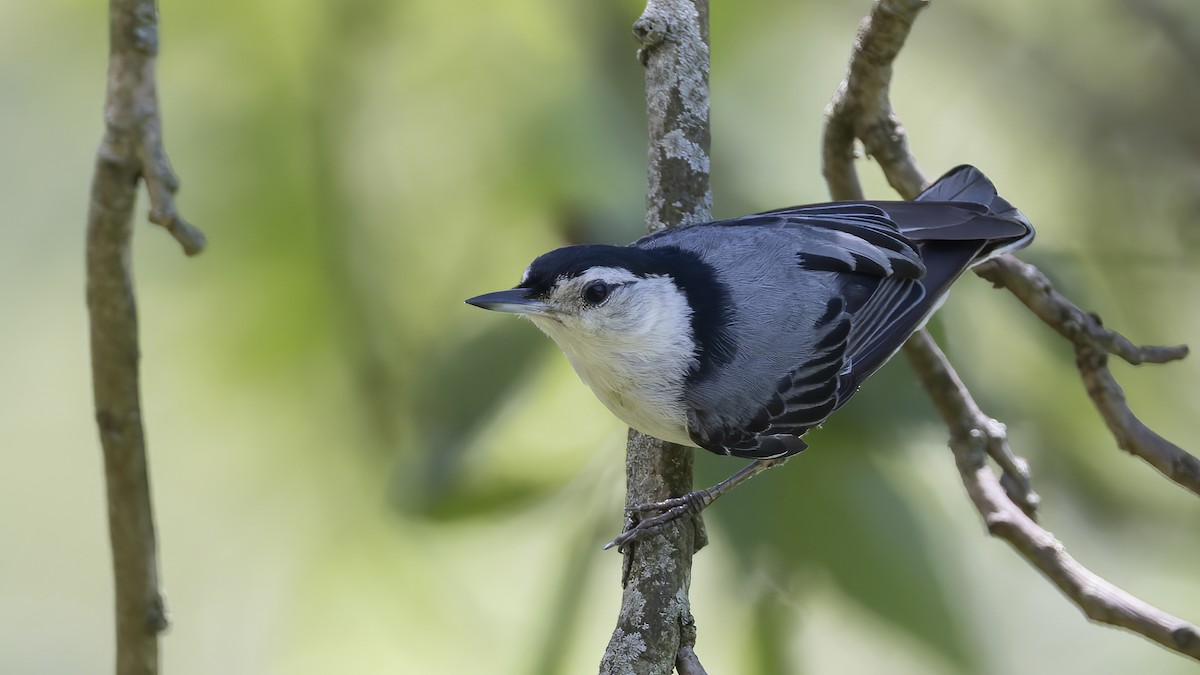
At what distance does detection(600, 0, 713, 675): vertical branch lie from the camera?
0.94 metres

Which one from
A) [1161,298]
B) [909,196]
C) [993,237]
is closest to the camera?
[993,237]

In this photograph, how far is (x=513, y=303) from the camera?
3.18 ft

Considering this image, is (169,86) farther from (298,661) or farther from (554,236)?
(298,661)

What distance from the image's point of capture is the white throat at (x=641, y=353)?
1.02 m

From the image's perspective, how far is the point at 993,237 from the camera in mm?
1182

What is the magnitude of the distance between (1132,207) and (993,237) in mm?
808

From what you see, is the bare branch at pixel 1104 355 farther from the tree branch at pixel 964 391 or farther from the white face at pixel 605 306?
the white face at pixel 605 306

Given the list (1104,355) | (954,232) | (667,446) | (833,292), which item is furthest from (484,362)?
(1104,355)

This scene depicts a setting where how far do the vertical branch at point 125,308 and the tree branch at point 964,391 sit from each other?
86 cm

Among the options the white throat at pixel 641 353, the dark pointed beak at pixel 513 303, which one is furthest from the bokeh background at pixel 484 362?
the dark pointed beak at pixel 513 303

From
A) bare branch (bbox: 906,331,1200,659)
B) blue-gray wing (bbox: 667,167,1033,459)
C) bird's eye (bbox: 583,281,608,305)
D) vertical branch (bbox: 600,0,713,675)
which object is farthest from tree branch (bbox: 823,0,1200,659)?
bird's eye (bbox: 583,281,608,305)

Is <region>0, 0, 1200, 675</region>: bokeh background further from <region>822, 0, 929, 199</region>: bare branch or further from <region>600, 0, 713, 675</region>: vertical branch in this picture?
<region>600, 0, 713, 675</region>: vertical branch

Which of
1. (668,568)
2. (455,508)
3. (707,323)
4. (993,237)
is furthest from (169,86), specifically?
(993,237)

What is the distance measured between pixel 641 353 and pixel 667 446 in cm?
16
